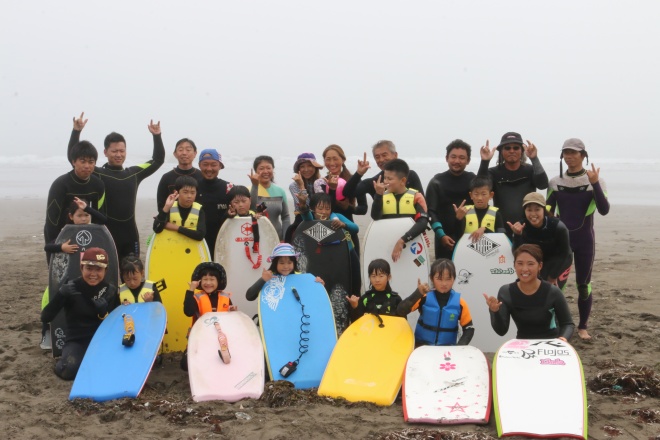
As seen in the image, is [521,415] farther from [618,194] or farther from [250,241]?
[618,194]

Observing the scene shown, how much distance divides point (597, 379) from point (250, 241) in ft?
10.0

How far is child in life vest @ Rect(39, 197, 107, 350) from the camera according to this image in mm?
5594

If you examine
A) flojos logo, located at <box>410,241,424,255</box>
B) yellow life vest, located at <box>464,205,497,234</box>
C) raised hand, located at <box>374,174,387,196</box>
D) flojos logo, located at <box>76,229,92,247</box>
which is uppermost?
raised hand, located at <box>374,174,387,196</box>

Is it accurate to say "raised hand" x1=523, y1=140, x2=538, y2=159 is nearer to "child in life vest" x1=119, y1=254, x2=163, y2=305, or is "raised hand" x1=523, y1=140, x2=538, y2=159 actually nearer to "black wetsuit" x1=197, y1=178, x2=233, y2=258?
"black wetsuit" x1=197, y1=178, x2=233, y2=258

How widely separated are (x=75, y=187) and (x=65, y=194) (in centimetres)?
10

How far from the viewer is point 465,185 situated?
20.0ft

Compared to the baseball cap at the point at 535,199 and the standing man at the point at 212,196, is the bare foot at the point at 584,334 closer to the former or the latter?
the baseball cap at the point at 535,199

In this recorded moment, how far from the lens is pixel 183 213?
19.8ft

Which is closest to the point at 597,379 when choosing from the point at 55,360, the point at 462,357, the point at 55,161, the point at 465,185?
the point at 462,357

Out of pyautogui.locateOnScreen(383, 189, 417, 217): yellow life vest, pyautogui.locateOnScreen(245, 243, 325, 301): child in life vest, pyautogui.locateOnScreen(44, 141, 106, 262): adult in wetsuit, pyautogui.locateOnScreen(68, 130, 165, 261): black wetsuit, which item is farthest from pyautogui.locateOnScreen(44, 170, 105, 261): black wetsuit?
pyautogui.locateOnScreen(383, 189, 417, 217): yellow life vest

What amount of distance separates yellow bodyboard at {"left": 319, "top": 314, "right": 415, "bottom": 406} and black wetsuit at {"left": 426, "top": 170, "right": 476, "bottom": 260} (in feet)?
4.23

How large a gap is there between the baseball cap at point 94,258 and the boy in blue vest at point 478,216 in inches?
112

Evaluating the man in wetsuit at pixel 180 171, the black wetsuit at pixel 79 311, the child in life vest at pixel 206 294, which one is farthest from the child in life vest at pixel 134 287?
the man in wetsuit at pixel 180 171

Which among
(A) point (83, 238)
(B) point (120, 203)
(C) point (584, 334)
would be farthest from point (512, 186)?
(A) point (83, 238)
